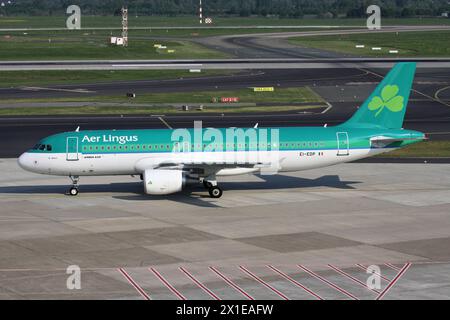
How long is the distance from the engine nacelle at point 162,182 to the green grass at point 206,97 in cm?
5277

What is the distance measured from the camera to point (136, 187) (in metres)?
62.7

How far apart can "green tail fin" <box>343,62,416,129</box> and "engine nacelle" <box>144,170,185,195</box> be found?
13.4m

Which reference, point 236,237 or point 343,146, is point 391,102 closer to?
point 343,146

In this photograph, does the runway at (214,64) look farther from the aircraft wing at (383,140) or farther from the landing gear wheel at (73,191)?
the aircraft wing at (383,140)

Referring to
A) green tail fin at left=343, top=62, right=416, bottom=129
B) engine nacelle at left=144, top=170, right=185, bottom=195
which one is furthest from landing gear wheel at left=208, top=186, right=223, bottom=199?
green tail fin at left=343, top=62, right=416, bottom=129

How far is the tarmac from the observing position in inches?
1517

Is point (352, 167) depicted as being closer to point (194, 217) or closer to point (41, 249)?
point (194, 217)

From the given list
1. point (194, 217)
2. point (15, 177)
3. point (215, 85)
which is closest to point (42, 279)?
point (194, 217)

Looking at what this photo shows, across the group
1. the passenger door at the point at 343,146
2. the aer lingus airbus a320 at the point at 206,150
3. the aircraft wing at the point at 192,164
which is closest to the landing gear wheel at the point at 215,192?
the aer lingus airbus a320 at the point at 206,150

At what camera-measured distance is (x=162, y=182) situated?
56.0 m

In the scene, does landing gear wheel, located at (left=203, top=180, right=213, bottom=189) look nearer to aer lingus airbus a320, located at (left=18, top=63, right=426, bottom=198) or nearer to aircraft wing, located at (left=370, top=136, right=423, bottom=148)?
aer lingus airbus a320, located at (left=18, top=63, right=426, bottom=198)

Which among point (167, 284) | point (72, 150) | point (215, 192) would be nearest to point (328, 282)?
point (167, 284)

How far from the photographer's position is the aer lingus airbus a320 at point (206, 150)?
58375 mm

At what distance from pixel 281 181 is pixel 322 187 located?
3826 mm
